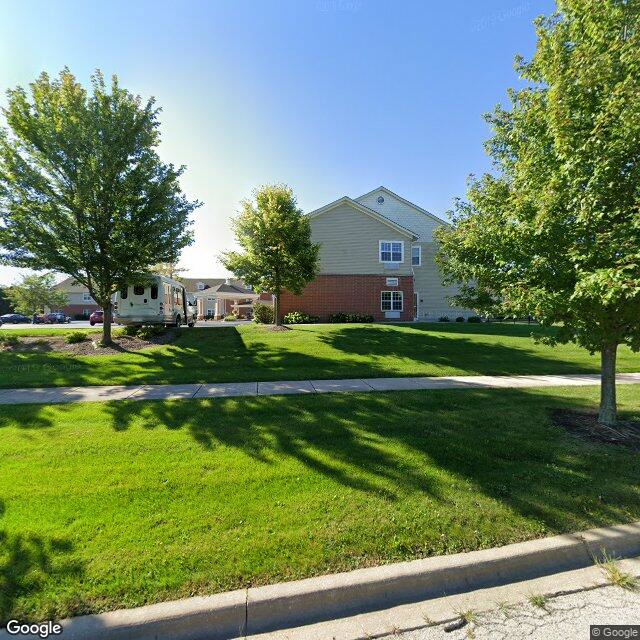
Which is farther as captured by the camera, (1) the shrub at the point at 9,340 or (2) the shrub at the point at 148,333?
(2) the shrub at the point at 148,333

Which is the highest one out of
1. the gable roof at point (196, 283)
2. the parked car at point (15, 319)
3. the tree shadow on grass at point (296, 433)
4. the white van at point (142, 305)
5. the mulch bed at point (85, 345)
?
the gable roof at point (196, 283)

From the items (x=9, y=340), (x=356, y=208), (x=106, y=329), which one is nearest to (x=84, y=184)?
(x=106, y=329)

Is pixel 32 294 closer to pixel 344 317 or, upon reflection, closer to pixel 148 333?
pixel 148 333

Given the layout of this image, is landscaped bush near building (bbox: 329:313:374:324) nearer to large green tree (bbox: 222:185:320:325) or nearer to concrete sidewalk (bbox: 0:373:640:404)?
large green tree (bbox: 222:185:320:325)

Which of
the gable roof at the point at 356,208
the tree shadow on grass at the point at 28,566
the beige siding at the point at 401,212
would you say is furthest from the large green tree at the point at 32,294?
the tree shadow on grass at the point at 28,566

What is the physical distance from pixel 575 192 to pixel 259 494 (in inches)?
200

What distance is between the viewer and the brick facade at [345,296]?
77.6ft

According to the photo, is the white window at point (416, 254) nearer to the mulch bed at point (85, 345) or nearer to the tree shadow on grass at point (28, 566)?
the mulch bed at point (85, 345)

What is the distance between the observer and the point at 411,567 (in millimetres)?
2729

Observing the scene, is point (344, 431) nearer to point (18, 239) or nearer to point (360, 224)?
point (18, 239)

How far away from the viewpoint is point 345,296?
24234 mm

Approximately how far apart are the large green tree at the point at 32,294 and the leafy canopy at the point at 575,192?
48.3 m

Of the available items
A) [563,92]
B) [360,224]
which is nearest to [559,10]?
[563,92]

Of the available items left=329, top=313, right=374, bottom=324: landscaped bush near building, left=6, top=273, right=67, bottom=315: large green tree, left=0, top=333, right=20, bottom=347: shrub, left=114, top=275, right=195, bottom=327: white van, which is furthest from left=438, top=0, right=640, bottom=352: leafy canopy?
left=6, top=273, right=67, bottom=315: large green tree
